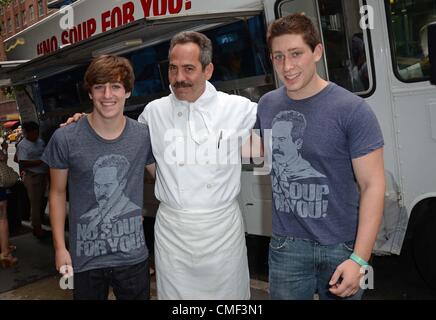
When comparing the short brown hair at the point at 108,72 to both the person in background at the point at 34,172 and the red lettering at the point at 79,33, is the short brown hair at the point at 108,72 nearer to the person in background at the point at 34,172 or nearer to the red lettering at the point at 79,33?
the red lettering at the point at 79,33

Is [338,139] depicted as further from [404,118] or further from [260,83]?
[260,83]

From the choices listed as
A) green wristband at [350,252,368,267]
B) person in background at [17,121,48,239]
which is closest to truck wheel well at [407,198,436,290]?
green wristband at [350,252,368,267]

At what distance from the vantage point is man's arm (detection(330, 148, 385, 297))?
184cm

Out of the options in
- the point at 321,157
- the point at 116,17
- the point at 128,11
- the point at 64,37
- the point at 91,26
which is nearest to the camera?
the point at 321,157

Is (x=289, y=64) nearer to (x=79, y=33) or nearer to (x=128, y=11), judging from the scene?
(x=128, y=11)

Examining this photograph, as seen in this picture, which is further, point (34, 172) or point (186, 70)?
point (34, 172)

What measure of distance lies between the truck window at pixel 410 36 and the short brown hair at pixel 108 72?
212 centimetres

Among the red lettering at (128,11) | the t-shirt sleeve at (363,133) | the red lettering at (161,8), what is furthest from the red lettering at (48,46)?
the t-shirt sleeve at (363,133)

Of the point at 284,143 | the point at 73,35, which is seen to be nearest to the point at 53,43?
the point at 73,35

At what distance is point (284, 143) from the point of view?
207 cm

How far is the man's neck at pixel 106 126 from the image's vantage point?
7.45ft

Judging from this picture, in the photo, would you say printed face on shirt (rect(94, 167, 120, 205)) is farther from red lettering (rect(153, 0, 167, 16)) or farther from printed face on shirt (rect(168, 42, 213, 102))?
red lettering (rect(153, 0, 167, 16))

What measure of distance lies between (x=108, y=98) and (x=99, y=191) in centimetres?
48

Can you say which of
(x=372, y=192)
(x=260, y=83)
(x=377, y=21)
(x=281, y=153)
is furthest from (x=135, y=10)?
(x=372, y=192)
